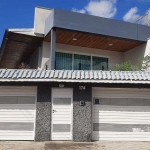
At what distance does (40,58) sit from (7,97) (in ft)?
21.6

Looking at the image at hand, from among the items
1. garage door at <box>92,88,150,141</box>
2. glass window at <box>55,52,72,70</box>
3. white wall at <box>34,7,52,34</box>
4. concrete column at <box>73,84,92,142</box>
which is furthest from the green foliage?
white wall at <box>34,7,52,34</box>

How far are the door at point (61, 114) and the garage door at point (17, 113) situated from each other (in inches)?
36.7

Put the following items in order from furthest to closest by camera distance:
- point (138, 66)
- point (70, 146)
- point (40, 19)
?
1. point (40, 19)
2. point (138, 66)
3. point (70, 146)

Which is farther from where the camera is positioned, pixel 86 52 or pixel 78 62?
pixel 86 52

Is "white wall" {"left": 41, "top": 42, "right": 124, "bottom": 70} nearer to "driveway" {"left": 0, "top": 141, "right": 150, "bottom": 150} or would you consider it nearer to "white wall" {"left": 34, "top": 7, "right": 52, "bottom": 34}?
"white wall" {"left": 34, "top": 7, "right": 52, "bottom": 34}

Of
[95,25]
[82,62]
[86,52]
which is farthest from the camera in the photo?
[86,52]

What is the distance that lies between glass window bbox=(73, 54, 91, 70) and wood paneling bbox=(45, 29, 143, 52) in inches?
35.5

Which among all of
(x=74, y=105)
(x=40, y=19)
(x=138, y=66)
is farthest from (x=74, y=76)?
(x=40, y=19)

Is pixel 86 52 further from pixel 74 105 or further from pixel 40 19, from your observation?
pixel 74 105

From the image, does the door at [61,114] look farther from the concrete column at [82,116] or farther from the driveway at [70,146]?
the driveway at [70,146]

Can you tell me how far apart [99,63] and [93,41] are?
2.29 meters

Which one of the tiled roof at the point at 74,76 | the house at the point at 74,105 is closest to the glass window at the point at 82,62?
the house at the point at 74,105

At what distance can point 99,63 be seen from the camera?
1773cm

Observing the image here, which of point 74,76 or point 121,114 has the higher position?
point 74,76
